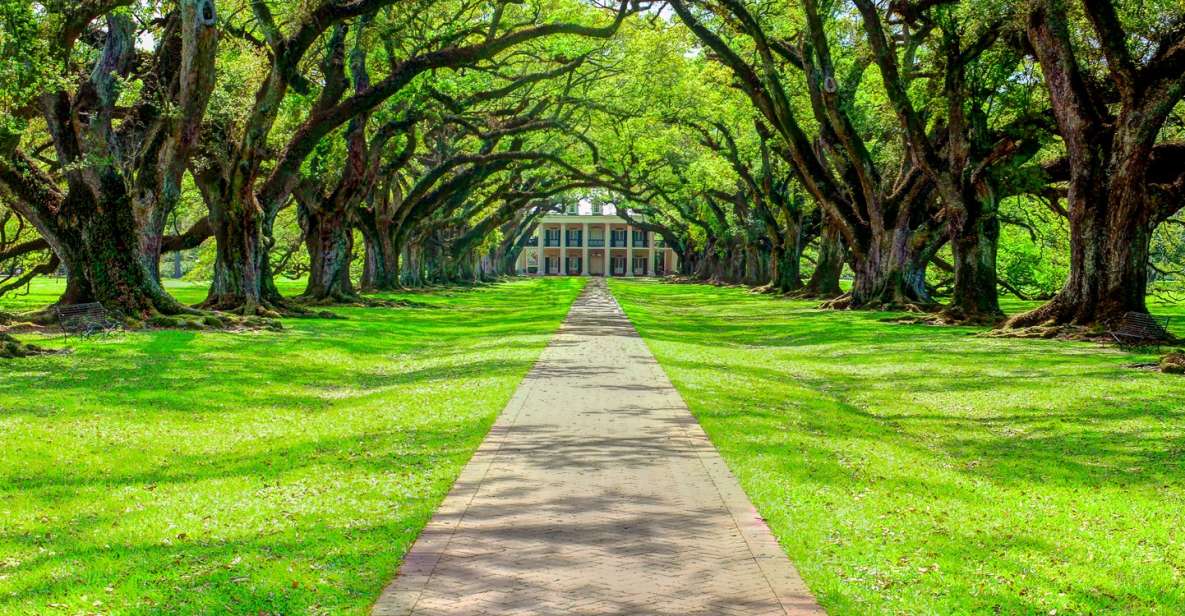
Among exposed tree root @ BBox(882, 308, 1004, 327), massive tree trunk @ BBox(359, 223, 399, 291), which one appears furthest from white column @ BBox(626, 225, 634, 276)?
exposed tree root @ BBox(882, 308, 1004, 327)

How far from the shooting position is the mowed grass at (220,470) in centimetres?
620

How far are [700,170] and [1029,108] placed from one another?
87.7 ft

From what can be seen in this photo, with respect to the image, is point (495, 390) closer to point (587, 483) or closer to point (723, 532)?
point (587, 483)

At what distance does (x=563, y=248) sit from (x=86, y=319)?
128121mm

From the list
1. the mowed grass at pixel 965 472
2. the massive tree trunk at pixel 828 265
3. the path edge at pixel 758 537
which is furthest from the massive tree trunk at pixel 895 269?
the path edge at pixel 758 537

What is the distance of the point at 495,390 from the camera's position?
15.0m

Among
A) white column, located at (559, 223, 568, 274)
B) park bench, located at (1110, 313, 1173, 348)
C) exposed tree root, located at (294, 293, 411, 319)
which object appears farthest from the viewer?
white column, located at (559, 223, 568, 274)

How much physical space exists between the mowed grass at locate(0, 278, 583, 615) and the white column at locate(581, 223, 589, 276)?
5053 inches

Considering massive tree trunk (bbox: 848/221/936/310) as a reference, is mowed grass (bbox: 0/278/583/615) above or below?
below

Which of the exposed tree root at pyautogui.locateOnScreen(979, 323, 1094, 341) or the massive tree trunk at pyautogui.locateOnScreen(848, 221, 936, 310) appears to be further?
the massive tree trunk at pyautogui.locateOnScreen(848, 221, 936, 310)

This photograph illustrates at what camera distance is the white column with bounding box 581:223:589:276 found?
148 m

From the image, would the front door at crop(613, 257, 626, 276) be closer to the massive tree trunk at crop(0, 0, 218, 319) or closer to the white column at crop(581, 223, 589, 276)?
the white column at crop(581, 223, 589, 276)

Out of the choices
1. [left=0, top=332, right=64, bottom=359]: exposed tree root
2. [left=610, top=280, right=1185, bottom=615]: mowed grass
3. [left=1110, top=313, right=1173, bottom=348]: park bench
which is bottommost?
[left=610, top=280, right=1185, bottom=615]: mowed grass

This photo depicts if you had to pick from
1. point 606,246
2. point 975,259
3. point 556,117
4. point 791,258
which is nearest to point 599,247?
point 606,246
